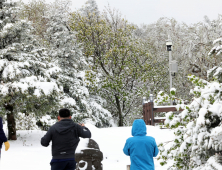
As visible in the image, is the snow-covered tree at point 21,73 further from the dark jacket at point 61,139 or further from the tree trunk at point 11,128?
the dark jacket at point 61,139

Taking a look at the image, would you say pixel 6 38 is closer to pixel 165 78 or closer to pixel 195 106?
pixel 195 106

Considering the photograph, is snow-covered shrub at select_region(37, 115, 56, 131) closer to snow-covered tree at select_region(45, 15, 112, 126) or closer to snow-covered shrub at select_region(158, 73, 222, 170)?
snow-covered tree at select_region(45, 15, 112, 126)

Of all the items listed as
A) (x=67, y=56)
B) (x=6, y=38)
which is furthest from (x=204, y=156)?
(x=67, y=56)

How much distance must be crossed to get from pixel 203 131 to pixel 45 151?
29.2 ft

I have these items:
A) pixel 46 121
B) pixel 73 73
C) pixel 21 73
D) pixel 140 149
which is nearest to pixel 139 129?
pixel 140 149

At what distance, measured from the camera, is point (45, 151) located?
39.4ft

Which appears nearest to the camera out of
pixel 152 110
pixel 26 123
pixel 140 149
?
pixel 140 149

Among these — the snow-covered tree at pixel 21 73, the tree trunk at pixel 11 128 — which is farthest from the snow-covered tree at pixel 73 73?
the tree trunk at pixel 11 128

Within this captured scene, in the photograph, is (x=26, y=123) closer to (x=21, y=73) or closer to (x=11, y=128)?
(x=11, y=128)

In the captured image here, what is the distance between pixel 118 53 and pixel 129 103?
4.12 m

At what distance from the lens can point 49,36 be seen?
23.8 metres

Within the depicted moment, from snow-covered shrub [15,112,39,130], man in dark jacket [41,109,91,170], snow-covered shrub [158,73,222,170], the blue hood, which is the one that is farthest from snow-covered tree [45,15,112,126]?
the blue hood

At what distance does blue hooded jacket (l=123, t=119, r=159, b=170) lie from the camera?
457 cm

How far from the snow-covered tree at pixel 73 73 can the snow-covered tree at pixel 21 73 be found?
5.61 metres
